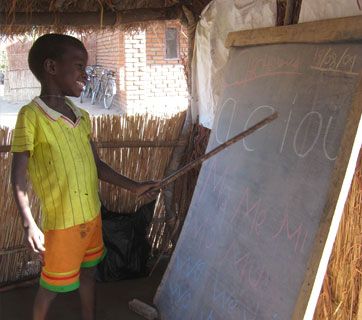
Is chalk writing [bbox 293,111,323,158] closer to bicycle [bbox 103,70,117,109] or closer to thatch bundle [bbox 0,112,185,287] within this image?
thatch bundle [bbox 0,112,185,287]

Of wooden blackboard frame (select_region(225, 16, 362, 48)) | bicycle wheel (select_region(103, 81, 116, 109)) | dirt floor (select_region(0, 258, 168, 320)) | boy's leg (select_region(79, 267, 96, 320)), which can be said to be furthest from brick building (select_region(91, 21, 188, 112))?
boy's leg (select_region(79, 267, 96, 320))

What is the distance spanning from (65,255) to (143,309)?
928 mm

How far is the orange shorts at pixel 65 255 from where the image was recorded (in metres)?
2.29

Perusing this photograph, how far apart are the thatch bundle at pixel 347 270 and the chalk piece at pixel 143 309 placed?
4.06ft

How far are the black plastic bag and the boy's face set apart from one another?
1556 mm

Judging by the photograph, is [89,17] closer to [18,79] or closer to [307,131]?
[307,131]

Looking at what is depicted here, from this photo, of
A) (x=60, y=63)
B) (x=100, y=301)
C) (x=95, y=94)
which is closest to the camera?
(x=60, y=63)

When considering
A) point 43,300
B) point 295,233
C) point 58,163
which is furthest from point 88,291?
point 295,233

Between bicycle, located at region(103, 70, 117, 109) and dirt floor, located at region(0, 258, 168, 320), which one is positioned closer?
dirt floor, located at region(0, 258, 168, 320)

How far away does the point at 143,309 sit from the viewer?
301 cm

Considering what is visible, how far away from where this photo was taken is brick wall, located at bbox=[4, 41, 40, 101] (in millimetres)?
14750

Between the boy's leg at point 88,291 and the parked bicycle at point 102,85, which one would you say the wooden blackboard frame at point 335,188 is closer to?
the boy's leg at point 88,291

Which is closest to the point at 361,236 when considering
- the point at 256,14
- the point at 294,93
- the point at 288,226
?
the point at 288,226

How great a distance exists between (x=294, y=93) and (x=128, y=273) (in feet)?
7.18
